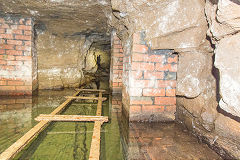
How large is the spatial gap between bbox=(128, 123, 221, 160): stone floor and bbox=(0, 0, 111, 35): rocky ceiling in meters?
2.01

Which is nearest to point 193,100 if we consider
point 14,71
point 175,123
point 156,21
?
point 175,123

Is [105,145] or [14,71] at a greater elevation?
[14,71]

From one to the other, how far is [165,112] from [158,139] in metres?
0.55

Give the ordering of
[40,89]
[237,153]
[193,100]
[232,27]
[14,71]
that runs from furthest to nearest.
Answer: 1. [40,89]
2. [14,71]
3. [193,100]
4. [237,153]
5. [232,27]

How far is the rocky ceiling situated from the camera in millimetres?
2341

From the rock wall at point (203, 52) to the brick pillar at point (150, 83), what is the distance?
118 mm

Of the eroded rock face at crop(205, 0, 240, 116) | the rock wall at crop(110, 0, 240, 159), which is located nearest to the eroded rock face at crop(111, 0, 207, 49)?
the rock wall at crop(110, 0, 240, 159)

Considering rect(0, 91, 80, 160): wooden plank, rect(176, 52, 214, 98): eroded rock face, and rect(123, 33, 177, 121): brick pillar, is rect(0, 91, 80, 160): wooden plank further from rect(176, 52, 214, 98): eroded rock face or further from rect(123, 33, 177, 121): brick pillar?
rect(176, 52, 214, 98): eroded rock face

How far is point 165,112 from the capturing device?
5.79 feet

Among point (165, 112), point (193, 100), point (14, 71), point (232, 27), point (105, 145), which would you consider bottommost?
point (105, 145)

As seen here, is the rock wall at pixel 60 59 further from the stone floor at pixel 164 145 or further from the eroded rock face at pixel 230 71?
the eroded rock face at pixel 230 71

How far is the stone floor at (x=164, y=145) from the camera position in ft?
3.39

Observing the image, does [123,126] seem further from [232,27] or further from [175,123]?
[232,27]

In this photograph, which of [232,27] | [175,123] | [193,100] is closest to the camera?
[232,27]
